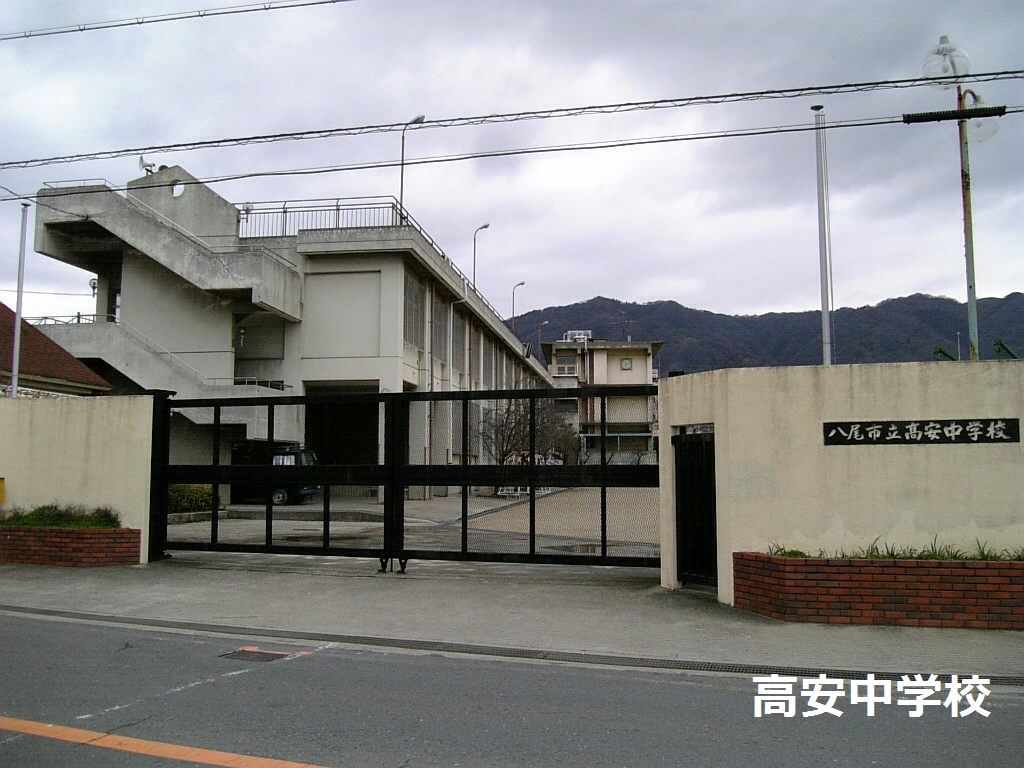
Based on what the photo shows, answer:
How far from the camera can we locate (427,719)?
6.09 meters

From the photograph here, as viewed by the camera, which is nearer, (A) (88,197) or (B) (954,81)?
(B) (954,81)

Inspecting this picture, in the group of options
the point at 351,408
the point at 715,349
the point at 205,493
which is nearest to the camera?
the point at 351,408

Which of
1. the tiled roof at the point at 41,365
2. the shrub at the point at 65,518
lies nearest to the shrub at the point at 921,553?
the shrub at the point at 65,518

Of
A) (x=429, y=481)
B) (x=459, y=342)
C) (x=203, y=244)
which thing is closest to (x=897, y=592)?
(x=429, y=481)

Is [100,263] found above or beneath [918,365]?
above

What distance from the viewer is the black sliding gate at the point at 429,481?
12.6 metres

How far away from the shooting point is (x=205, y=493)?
2467 centimetres

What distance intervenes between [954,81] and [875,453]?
17.8 ft

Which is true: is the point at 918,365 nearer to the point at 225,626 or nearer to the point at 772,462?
the point at 772,462

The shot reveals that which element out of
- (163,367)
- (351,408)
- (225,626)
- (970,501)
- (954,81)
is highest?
(954,81)

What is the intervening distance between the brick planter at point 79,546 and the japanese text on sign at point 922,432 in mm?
11701

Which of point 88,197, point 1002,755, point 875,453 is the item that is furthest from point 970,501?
point 88,197

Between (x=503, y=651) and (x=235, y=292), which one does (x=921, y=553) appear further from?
(x=235, y=292)

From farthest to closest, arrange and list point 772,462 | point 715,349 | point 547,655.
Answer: point 715,349, point 772,462, point 547,655
